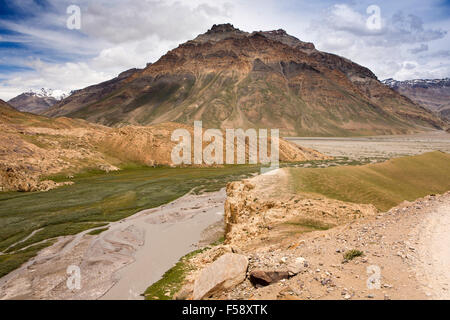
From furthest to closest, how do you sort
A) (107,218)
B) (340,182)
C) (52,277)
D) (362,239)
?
(107,218)
(340,182)
(52,277)
(362,239)

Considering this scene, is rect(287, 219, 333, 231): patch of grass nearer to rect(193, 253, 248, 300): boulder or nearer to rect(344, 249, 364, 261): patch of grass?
rect(344, 249, 364, 261): patch of grass

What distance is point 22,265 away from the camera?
2472 centimetres

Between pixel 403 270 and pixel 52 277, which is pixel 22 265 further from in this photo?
pixel 403 270

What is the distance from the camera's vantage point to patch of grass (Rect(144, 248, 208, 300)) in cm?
1875

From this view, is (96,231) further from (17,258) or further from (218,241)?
(218,241)

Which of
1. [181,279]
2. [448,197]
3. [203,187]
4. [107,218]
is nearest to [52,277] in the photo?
[181,279]

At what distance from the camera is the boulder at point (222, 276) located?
42.5ft

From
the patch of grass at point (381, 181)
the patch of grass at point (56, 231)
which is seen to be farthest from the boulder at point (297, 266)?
the patch of grass at point (56, 231)

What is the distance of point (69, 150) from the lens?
78.2 meters

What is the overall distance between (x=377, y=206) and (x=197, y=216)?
22685 millimetres

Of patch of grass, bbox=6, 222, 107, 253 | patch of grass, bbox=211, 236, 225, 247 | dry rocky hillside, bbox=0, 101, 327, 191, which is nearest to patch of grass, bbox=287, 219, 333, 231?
A: patch of grass, bbox=211, 236, 225, 247

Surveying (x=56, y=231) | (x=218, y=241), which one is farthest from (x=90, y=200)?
(x=218, y=241)

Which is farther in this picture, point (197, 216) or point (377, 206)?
point (197, 216)

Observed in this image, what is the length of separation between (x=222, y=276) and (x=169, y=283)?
8.89 meters
